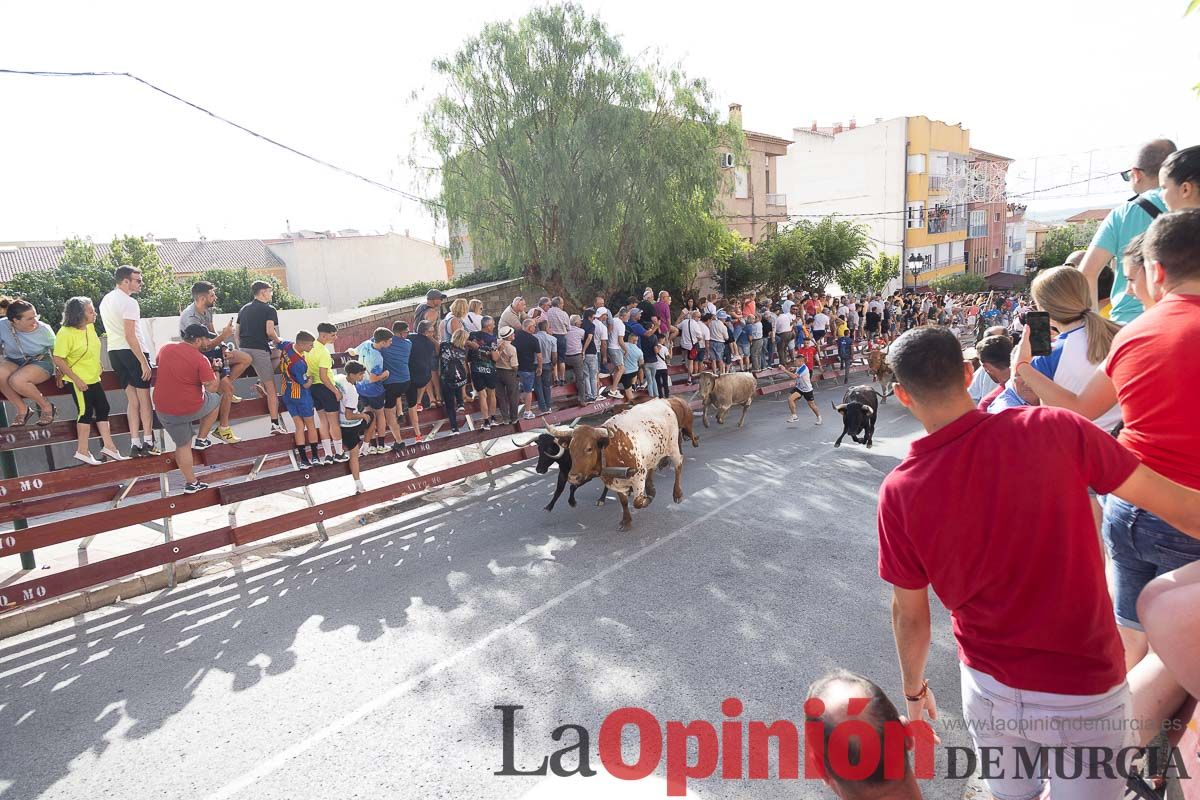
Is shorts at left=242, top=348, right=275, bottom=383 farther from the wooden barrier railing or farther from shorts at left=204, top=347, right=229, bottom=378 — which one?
the wooden barrier railing

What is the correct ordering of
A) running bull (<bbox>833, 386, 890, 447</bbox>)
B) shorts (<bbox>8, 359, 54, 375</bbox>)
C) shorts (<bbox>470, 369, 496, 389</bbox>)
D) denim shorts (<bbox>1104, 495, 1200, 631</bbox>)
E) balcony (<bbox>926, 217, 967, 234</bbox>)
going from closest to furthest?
denim shorts (<bbox>1104, 495, 1200, 631</bbox>) → shorts (<bbox>8, 359, 54, 375</bbox>) → shorts (<bbox>470, 369, 496, 389</bbox>) → running bull (<bbox>833, 386, 890, 447</bbox>) → balcony (<bbox>926, 217, 967, 234</bbox>)

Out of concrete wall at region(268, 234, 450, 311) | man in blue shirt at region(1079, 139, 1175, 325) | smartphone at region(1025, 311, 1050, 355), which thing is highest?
concrete wall at region(268, 234, 450, 311)

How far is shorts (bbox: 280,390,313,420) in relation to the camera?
26.5ft

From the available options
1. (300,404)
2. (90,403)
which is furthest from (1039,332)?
(90,403)

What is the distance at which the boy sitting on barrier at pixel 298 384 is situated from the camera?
8.03 meters

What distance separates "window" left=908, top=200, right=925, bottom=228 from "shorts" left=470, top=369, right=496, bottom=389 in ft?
135

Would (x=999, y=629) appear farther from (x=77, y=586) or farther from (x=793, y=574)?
(x=77, y=586)

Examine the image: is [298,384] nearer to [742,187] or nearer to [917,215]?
[742,187]

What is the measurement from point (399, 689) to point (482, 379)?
20.2ft

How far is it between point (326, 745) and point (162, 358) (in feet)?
16.5

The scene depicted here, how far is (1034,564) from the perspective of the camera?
6.62 ft

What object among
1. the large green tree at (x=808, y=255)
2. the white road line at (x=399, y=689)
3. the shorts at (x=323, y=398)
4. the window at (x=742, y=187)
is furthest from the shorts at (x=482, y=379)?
the window at (x=742, y=187)

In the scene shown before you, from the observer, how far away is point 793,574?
6.25m

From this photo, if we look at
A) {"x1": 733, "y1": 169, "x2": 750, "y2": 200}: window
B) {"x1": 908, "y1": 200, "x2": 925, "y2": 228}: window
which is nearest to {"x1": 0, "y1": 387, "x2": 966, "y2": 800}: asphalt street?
{"x1": 733, "y1": 169, "x2": 750, "y2": 200}: window
